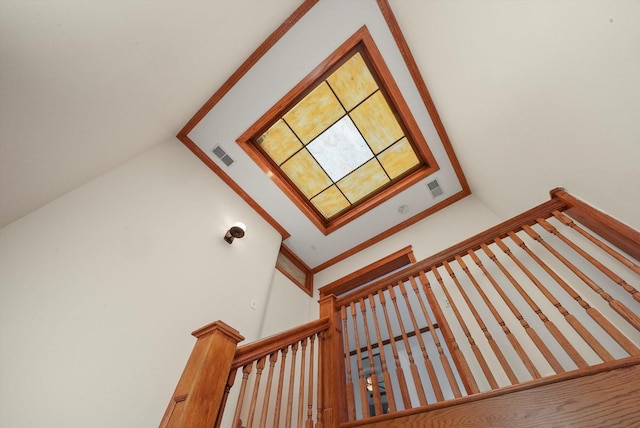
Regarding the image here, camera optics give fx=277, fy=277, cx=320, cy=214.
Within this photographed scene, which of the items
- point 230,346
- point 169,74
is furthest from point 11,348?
point 169,74

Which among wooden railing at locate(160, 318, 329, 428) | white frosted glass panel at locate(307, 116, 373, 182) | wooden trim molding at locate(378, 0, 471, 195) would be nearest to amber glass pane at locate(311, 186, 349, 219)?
white frosted glass panel at locate(307, 116, 373, 182)

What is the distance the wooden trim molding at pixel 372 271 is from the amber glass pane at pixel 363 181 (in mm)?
949

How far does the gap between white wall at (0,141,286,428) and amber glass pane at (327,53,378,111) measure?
2009 millimetres

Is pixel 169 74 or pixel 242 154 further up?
pixel 242 154

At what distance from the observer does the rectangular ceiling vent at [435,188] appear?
365cm

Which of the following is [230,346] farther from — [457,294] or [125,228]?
[457,294]

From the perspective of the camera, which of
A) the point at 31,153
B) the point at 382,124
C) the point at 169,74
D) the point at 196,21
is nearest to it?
the point at 31,153

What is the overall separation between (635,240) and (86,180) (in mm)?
3460

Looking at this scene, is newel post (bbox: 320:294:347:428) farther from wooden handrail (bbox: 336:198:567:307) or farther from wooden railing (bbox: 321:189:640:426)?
wooden handrail (bbox: 336:198:567:307)

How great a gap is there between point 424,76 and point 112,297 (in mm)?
3341

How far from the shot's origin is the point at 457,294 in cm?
271

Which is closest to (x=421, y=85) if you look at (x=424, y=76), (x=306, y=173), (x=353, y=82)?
(x=424, y=76)

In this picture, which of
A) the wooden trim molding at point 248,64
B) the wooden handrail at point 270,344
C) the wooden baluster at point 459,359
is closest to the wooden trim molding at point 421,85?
the wooden trim molding at point 248,64

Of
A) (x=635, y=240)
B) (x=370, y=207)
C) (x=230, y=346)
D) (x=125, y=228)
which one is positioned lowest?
(x=230, y=346)
